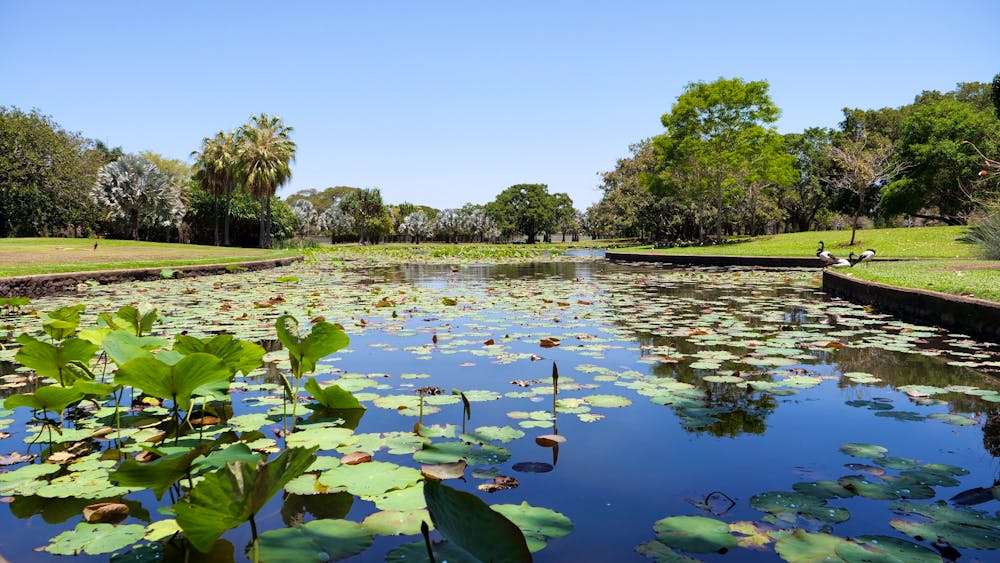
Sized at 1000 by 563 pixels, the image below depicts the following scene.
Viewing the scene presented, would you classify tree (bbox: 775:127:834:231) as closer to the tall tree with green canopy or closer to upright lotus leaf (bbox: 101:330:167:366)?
the tall tree with green canopy

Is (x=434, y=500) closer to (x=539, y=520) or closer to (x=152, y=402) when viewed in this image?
(x=539, y=520)

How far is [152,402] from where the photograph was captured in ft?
11.2

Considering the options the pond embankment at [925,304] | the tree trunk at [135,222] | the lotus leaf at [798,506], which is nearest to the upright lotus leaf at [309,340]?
the lotus leaf at [798,506]

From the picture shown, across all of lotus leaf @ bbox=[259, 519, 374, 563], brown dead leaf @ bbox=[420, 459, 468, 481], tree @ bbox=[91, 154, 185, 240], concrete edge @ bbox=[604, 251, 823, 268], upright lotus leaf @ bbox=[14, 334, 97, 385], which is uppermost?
tree @ bbox=[91, 154, 185, 240]

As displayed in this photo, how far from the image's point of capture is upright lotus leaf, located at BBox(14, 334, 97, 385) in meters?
2.56

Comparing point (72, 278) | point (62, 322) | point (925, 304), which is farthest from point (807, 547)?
point (72, 278)

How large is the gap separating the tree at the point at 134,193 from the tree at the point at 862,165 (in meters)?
40.9

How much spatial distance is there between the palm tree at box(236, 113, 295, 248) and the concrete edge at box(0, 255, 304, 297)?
2450 cm

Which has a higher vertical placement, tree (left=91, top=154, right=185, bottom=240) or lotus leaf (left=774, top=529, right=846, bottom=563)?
tree (left=91, top=154, right=185, bottom=240)

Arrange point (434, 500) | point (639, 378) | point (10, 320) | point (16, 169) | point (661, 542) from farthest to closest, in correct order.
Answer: point (16, 169) → point (10, 320) → point (639, 378) → point (661, 542) → point (434, 500)


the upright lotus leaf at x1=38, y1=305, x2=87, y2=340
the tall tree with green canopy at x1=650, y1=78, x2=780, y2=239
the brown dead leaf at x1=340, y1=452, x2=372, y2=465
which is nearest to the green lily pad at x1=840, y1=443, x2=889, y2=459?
the brown dead leaf at x1=340, y1=452, x2=372, y2=465

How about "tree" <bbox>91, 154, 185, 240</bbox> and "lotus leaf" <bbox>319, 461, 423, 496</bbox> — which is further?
"tree" <bbox>91, 154, 185, 240</bbox>

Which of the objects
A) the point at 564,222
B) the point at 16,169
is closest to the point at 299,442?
the point at 16,169

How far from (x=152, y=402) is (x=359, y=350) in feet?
6.11
